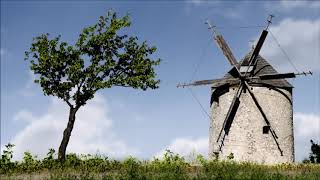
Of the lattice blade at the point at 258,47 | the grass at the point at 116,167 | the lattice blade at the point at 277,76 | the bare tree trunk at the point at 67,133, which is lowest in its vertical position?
the grass at the point at 116,167

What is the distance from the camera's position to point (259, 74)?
31938mm

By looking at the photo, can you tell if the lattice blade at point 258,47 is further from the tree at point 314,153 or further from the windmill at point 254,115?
the tree at point 314,153

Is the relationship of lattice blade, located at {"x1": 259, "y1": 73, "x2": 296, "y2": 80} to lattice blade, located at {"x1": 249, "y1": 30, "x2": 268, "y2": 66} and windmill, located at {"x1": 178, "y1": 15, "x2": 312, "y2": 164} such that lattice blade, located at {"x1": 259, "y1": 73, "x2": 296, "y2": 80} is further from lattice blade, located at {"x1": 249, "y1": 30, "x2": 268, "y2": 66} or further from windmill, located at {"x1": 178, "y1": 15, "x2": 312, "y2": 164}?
lattice blade, located at {"x1": 249, "y1": 30, "x2": 268, "y2": 66}

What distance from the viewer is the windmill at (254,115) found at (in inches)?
1206

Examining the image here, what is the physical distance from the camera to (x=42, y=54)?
25312mm

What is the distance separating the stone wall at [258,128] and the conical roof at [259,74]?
0.36 m

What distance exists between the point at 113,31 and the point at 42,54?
3.75 m

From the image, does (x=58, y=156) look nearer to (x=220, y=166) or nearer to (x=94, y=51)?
(x=94, y=51)

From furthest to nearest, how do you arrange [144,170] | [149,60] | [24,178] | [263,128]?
[263,128], [149,60], [144,170], [24,178]

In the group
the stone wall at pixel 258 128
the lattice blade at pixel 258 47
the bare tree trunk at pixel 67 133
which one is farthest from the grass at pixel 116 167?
the lattice blade at pixel 258 47

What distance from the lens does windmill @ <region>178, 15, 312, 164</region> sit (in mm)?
30625

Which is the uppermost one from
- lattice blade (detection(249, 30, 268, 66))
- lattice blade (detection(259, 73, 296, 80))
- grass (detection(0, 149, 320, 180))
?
lattice blade (detection(249, 30, 268, 66))

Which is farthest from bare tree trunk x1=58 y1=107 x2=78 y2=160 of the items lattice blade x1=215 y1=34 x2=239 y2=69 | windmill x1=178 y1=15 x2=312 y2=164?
lattice blade x1=215 y1=34 x2=239 y2=69

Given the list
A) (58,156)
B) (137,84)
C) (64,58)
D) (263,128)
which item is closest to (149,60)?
(137,84)
